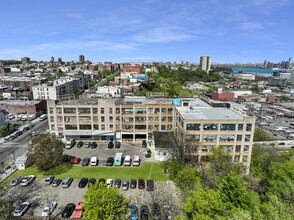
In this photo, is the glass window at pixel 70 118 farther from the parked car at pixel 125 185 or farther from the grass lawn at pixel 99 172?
the parked car at pixel 125 185

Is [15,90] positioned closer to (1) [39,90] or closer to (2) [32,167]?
(1) [39,90]

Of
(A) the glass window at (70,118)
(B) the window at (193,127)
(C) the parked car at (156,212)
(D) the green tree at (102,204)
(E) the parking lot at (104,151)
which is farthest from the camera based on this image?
(A) the glass window at (70,118)

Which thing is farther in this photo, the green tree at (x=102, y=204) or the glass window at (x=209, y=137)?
the glass window at (x=209, y=137)

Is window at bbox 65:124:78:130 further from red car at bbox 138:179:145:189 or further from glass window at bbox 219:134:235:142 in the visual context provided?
glass window at bbox 219:134:235:142

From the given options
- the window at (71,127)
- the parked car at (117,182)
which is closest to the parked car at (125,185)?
the parked car at (117,182)

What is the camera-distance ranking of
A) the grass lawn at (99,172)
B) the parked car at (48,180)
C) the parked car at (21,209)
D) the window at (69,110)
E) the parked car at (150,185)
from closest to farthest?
the parked car at (21,209)
the parked car at (150,185)
the parked car at (48,180)
the grass lawn at (99,172)
the window at (69,110)

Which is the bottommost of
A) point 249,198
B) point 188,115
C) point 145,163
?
point 145,163

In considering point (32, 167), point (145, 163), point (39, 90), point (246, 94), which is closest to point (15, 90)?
point (39, 90)
